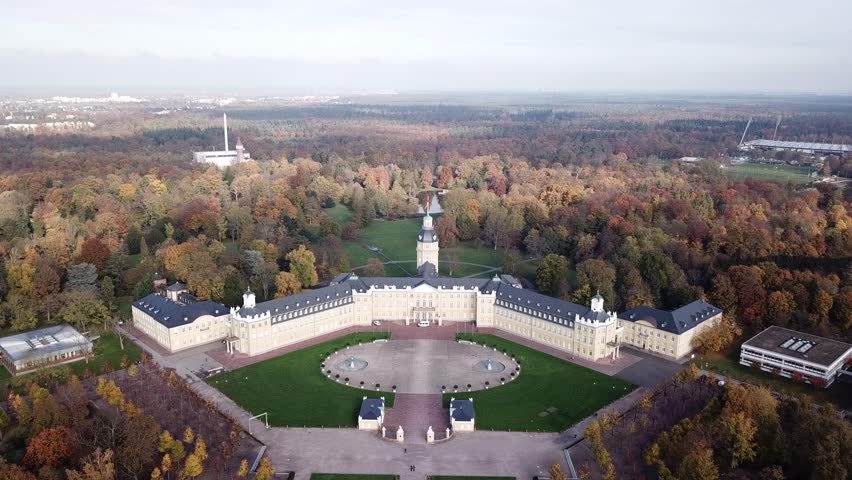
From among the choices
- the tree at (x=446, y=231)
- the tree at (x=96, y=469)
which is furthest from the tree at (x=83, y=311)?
the tree at (x=446, y=231)

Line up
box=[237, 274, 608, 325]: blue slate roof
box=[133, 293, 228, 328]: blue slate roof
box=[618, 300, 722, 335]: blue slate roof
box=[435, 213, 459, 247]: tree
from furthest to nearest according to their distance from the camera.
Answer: box=[435, 213, 459, 247]: tree, box=[237, 274, 608, 325]: blue slate roof, box=[133, 293, 228, 328]: blue slate roof, box=[618, 300, 722, 335]: blue slate roof

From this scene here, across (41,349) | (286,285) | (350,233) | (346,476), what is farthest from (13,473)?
(350,233)

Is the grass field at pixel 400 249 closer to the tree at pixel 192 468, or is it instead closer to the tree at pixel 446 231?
the tree at pixel 446 231

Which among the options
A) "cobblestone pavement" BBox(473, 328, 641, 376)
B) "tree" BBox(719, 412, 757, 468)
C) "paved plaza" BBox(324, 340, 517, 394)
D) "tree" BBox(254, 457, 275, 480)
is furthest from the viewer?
"cobblestone pavement" BBox(473, 328, 641, 376)

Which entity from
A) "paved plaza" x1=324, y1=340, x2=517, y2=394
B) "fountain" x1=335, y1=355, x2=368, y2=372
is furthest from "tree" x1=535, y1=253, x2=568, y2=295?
"fountain" x1=335, y1=355, x2=368, y2=372

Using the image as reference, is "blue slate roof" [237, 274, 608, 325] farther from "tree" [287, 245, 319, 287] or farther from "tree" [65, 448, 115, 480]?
"tree" [65, 448, 115, 480]

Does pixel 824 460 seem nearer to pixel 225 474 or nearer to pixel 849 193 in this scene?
pixel 225 474
